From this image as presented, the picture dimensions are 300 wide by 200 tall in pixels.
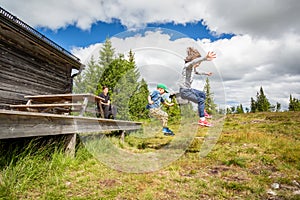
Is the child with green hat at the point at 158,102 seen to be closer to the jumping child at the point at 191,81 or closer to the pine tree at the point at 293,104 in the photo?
the jumping child at the point at 191,81

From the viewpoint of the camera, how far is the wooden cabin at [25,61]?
832cm

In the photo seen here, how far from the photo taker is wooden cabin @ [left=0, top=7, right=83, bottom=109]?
8320 millimetres

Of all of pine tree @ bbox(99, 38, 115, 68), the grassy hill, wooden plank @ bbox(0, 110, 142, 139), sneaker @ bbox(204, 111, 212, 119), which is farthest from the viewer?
pine tree @ bbox(99, 38, 115, 68)

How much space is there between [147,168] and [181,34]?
307cm

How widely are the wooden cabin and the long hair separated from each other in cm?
643

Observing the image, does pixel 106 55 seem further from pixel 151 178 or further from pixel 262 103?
pixel 262 103

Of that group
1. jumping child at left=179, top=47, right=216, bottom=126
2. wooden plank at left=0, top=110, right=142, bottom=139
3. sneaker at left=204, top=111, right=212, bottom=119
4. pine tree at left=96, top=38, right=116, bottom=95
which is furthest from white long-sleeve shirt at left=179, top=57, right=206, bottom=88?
wooden plank at left=0, top=110, right=142, bottom=139

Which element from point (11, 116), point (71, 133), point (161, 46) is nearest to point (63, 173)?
point (71, 133)

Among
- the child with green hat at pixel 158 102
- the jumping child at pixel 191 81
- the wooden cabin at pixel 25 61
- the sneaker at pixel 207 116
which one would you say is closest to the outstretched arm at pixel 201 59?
the jumping child at pixel 191 81

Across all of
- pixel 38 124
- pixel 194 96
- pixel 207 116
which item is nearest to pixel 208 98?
pixel 194 96

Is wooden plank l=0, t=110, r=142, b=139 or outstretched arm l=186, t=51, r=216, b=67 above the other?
outstretched arm l=186, t=51, r=216, b=67

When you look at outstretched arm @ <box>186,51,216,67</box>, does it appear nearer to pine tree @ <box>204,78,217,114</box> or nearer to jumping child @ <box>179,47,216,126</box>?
jumping child @ <box>179,47,216,126</box>

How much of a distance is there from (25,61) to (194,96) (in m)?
8.49

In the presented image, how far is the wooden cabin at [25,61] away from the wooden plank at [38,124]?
5160 millimetres
